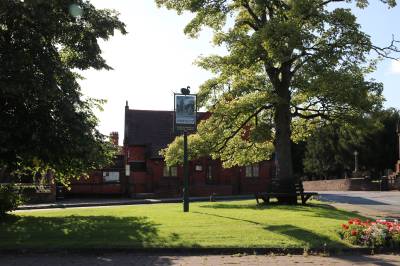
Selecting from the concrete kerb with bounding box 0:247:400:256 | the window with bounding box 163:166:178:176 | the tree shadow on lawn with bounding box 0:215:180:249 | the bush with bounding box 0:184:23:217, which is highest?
the window with bounding box 163:166:178:176

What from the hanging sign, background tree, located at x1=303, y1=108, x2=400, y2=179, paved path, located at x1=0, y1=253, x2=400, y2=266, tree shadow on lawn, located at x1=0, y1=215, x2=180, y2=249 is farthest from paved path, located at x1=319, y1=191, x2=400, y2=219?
background tree, located at x1=303, y1=108, x2=400, y2=179

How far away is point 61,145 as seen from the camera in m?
16.4

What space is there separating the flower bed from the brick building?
34773 mm

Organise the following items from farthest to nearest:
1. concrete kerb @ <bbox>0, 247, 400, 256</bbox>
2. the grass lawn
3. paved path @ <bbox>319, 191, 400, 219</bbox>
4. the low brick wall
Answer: the low brick wall
paved path @ <bbox>319, 191, 400, 219</bbox>
the grass lawn
concrete kerb @ <bbox>0, 247, 400, 256</bbox>

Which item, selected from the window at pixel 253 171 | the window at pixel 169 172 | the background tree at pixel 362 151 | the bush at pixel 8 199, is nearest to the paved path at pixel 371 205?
the bush at pixel 8 199

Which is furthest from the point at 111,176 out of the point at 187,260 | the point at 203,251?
the point at 187,260

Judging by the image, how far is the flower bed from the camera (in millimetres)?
12289

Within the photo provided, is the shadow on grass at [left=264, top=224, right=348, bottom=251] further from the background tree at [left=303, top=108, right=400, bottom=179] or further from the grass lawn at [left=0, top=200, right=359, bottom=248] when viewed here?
the background tree at [left=303, top=108, right=400, bottom=179]

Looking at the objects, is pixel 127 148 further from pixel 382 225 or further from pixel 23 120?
pixel 382 225

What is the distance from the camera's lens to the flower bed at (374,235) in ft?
40.3

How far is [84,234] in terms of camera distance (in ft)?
45.4

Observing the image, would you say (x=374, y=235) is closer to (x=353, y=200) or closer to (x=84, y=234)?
(x=84, y=234)

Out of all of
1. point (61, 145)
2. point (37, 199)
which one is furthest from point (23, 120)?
point (37, 199)

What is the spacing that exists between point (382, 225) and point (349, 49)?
1179 centimetres
